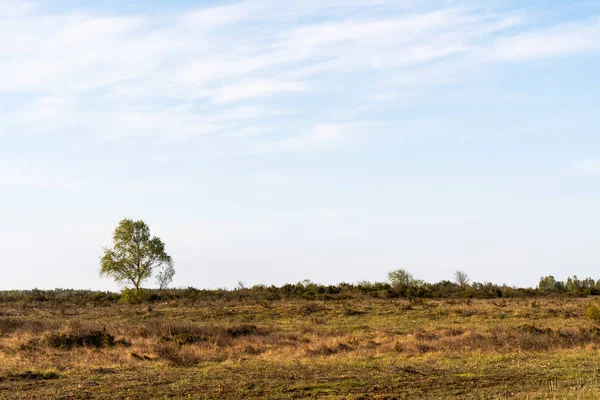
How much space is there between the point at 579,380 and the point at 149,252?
186 ft

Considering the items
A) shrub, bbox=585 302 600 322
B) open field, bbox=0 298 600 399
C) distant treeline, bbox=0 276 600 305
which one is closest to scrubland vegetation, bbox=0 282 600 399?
open field, bbox=0 298 600 399

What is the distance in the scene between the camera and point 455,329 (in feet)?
102

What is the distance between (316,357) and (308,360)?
1.03 meters

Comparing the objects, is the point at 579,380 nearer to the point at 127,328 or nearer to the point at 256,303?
the point at 127,328

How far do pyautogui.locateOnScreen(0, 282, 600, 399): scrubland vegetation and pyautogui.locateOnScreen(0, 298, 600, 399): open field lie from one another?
43 mm

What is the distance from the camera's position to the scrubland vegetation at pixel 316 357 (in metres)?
16.5

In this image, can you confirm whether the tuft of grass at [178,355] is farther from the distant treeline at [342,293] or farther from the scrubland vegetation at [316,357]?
the distant treeline at [342,293]

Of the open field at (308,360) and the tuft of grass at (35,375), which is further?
the tuft of grass at (35,375)

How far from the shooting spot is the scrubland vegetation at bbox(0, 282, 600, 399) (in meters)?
16.5

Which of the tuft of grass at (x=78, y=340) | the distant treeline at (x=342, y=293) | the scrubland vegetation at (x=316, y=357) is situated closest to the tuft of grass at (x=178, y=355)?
the scrubland vegetation at (x=316, y=357)

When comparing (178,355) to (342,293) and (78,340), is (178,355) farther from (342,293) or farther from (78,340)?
(342,293)

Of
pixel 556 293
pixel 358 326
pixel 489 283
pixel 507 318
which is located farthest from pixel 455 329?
pixel 489 283

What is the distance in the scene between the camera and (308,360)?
22.5 m

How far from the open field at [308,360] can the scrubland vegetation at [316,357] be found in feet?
0.14
